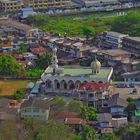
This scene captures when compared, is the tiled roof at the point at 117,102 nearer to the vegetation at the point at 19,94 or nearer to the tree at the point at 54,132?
the tree at the point at 54,132

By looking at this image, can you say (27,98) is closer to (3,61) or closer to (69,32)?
(3,61)

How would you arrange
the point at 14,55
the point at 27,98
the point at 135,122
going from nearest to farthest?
the point at 135,122
the point at 27,98
the point at 14,55

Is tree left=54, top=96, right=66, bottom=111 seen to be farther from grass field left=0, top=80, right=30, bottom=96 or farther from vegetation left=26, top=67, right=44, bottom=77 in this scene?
vegetation left=26, top=67, right=44, bottom=77

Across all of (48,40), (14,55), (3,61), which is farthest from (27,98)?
(48,40)

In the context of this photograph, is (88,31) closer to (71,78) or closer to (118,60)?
(118,60)

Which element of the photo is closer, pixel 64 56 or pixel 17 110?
pixel 17 110

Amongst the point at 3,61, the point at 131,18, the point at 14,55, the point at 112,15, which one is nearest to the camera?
the point at 3,61
